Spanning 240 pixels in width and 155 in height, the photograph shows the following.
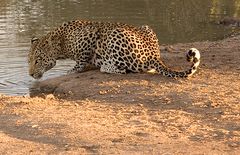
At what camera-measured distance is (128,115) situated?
7.94m

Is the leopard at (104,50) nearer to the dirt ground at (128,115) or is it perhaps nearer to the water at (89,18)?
the dirt ground at (128,115)

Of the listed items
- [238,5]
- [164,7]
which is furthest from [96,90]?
[238,5]

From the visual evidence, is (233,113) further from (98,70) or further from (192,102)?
(98,70)

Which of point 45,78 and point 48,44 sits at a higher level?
point 48,44

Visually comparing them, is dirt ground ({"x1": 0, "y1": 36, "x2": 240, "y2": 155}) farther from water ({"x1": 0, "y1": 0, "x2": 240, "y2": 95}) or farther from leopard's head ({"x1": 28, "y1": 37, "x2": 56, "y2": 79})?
water ({"x1": 0, "y1": 0, "x2": 240, "y2": 95})

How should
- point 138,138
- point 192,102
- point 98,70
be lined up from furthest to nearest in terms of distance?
point 98,70 < point 192,102 < point 138,138

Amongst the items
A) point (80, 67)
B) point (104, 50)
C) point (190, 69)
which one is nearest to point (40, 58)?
point (80, 67)

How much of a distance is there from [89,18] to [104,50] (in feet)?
28.5

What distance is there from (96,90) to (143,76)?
3.06ft

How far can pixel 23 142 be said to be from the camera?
22.3 ft

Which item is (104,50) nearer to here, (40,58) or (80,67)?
(80,67)

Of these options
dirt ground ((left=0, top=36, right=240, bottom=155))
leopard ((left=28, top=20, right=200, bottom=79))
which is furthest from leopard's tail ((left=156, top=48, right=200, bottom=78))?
dirt ground ((left=0, top=36, right=240, bottom=155))

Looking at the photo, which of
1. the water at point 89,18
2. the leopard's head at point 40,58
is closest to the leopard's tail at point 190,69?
the leopard's head at point 40,58

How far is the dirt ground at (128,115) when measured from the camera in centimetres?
660
